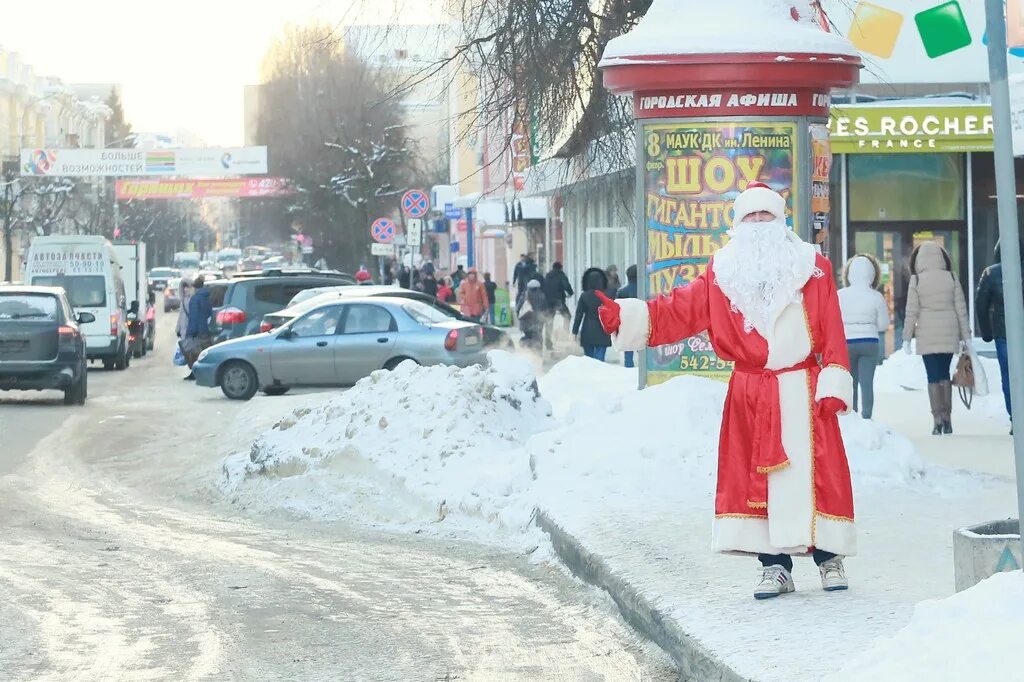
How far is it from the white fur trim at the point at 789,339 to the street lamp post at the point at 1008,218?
Answer: 1433 millimetres

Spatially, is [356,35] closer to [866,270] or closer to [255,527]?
[866,270]

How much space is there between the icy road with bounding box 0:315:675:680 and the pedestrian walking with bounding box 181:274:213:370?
1330cm

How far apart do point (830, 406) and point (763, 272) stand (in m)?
0.60

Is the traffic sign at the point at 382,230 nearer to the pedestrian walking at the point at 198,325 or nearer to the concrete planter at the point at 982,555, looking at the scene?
the pedestrian walking at the point at 198,325

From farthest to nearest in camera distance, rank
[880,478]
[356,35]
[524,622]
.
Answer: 1. [356,35]
2. [880,478]
3. [524,622]

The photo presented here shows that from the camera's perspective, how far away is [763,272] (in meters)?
7.01

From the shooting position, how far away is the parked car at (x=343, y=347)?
2164cm

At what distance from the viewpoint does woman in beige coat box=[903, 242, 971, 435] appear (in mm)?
14828

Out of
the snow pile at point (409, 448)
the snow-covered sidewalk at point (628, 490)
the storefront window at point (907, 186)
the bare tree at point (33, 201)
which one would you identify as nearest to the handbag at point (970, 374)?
the snow-covered sidewalk at point (628, 490)

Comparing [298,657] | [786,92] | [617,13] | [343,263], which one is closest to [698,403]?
[786,92]

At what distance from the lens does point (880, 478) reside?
10758mm

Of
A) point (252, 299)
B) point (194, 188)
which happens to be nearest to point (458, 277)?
point (252, 299)

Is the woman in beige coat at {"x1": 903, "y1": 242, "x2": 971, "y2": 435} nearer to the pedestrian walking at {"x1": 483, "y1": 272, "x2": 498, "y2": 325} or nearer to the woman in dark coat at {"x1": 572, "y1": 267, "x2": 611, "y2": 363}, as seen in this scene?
the woman in dark coat at {"x1": 572, "y1": 267, "x2": 611, "y2": 363}

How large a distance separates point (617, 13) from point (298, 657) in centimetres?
1125
